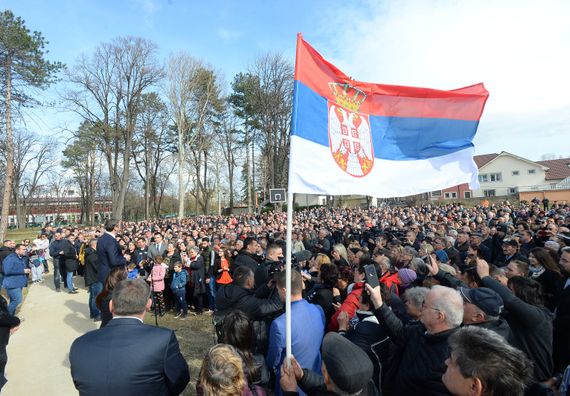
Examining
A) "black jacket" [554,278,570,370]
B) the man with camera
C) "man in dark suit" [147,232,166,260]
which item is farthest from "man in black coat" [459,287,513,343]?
"man in dark suit" [147,232,166,260]

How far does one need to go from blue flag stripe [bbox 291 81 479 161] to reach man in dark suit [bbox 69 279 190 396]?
2089 millimetres

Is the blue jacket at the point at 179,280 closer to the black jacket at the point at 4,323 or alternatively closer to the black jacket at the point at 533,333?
the black jacket at the point at 4,323

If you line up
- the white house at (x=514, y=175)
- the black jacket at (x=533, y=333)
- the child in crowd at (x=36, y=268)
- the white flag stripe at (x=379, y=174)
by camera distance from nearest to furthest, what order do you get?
the black jacket at (x=533, y=333)
the white flag stripe at (x=379, y=174)
the child in crowd at (x=36, y=268)
the white house at (x=514, y=175)

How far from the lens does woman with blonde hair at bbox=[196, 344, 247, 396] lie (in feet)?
6.50

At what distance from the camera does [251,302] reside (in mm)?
3611

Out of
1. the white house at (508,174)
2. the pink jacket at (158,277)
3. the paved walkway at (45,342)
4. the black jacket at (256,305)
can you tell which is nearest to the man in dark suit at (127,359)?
the black jacket at (256,305)

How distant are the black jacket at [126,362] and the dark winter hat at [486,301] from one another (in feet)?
6.89

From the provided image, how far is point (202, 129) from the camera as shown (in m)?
36.0

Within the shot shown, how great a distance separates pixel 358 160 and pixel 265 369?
2194 mm

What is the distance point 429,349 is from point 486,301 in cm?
56

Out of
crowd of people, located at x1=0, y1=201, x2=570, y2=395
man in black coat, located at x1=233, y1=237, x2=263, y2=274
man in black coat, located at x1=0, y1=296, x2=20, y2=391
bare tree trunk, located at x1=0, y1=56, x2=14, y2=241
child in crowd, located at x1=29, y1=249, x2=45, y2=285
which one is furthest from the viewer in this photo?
bare tree trunk, located at x1=0, y1=56, x2=14, y2=241

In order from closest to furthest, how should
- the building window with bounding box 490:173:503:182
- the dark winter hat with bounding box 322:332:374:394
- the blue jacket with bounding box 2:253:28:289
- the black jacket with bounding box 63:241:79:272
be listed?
the dark winter hat with bounding box 322:332:374:394 < the blue jacket with bounding box 2:253:28:289 < the black jacket with bounding box 63:241:79:272 < the building window with bounding box 490:173:503:182

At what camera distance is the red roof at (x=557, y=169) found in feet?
157

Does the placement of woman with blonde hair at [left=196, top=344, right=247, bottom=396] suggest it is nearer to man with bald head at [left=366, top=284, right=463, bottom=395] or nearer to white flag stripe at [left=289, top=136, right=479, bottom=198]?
man with bald head at [left=366, top=284, right=463, bottom=395]
